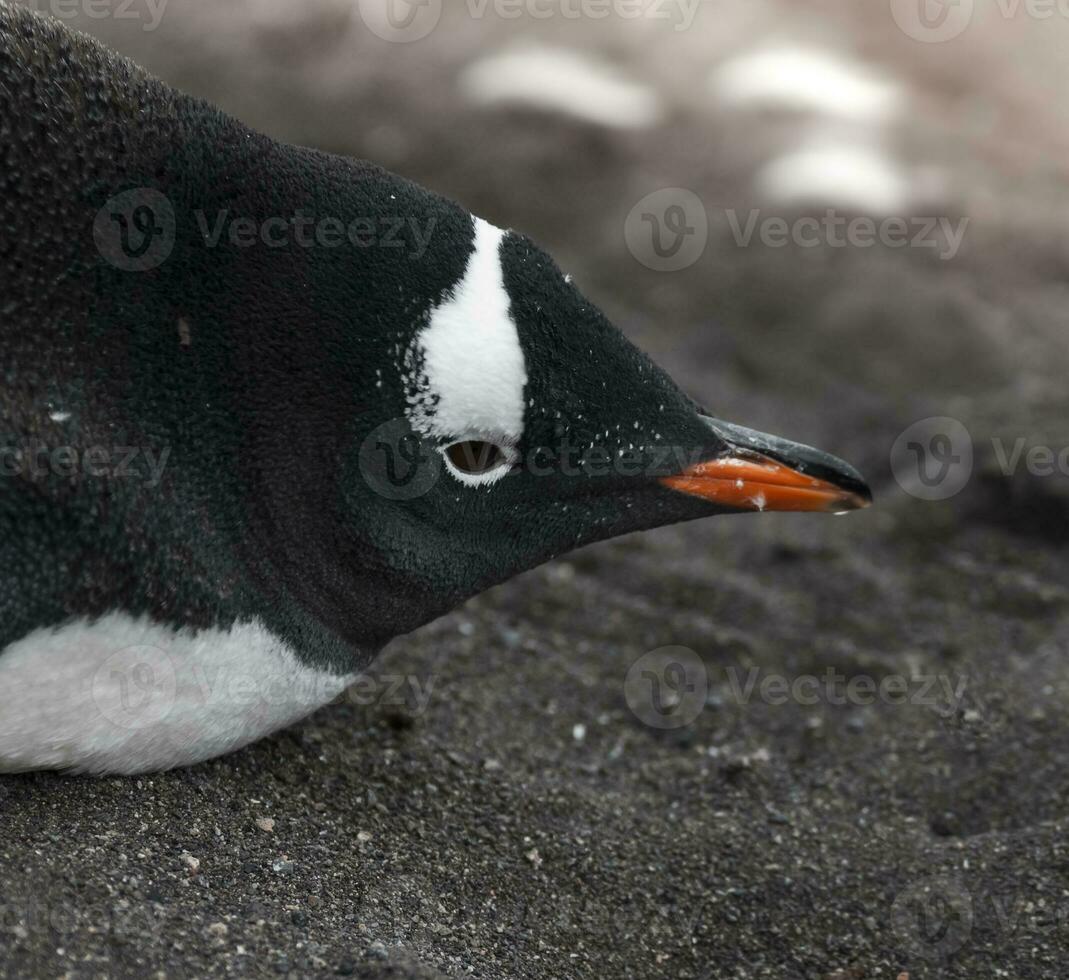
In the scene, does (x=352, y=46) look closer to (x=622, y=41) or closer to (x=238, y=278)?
(x=622, y=41)

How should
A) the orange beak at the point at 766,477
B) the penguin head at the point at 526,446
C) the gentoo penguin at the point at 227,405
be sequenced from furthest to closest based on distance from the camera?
the orange beak at the point at 766,477
the penguin head at the point at 526,446
the gentoo penguin at the point at 227,405

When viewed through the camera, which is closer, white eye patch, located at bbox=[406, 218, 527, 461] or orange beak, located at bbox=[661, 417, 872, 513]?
white eye patch, located at bbox=[406, 218, 527, 461]

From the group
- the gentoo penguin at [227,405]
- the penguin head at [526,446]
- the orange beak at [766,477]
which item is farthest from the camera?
the orange beak at [766,477]

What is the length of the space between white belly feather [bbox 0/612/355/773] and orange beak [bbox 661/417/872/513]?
649mm

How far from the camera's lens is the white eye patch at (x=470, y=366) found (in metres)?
1.68

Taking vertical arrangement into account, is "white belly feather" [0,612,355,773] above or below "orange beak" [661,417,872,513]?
below

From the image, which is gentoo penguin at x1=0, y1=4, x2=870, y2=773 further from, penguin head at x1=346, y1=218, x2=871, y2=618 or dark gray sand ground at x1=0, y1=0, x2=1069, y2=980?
dark gray sand ground at x1=0, y1=0, x2=1069, y2=980

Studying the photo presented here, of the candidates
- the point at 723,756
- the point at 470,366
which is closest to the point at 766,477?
the point at 470,366

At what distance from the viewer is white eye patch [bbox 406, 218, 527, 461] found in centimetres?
168

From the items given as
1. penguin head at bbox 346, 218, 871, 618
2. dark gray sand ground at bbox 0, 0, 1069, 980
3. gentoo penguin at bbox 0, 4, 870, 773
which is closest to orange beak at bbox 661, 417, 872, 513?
penguin head at bbox 346, 218, 871, 618

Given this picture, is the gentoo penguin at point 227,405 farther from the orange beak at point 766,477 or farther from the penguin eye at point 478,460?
the orange beak at point 766,477

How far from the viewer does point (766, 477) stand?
1.94 m

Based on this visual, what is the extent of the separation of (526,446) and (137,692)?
61 cm

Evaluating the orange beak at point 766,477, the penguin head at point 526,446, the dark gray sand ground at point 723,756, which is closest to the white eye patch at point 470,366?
the penguin head at point 526,446
